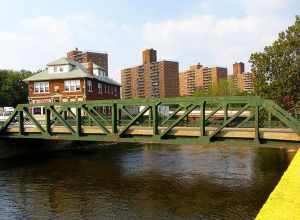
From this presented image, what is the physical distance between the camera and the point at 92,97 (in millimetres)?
61906

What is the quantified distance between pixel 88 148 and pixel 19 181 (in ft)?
70.6

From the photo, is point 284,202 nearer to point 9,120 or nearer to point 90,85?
point 9,120

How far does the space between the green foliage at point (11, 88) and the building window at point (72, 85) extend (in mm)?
31848

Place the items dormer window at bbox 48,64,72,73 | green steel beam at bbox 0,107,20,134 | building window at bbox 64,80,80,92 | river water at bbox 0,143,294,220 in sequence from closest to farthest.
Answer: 1. river water at bbox 0,143,294,220
2. green steel beam at bbox 0,107,20,134
3. building window at bbox 64,80,80,92
4. dormer window at bbox 48,64,72,73

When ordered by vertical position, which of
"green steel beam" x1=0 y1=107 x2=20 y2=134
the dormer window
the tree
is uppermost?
the dormer window

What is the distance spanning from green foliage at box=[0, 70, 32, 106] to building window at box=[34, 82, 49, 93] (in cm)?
2700

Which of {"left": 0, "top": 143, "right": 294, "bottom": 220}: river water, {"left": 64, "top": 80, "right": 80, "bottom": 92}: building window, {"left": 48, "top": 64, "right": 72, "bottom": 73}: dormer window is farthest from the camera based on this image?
{"left": 48, "top": 64, "right": 72, "bottom": 73}: dormer window

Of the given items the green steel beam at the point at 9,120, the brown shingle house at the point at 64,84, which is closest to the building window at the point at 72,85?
the brown shingle house at the point at 64,84

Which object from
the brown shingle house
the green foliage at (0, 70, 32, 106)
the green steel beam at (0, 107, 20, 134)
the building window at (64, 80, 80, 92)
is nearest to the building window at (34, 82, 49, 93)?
the brown shingle house

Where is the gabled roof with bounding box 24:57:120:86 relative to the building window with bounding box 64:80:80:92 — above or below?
above

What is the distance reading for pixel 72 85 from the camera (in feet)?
198

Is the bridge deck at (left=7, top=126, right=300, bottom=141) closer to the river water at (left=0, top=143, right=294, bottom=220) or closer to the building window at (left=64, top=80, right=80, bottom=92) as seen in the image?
the river water at (left=0, top=143, right=294, bottom=220)

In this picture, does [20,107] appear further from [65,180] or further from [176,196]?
[176,196]

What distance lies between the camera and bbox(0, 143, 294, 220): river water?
17484 millimetres
